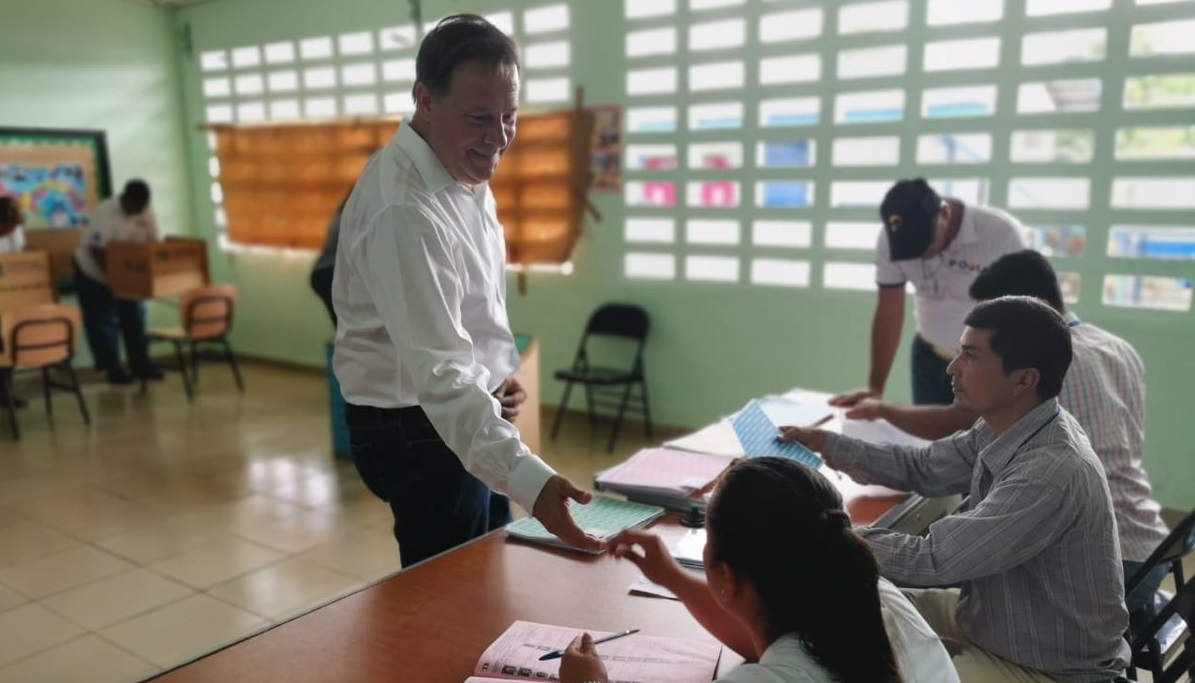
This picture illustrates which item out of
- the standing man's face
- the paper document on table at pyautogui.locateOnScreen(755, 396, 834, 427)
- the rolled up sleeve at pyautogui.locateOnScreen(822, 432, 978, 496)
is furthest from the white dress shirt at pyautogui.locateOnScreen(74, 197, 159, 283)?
the rolled up sleeve at pyautogui.locateOnScreen(822, 432, 978, 496)

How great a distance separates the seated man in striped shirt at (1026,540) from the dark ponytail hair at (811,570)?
51cm

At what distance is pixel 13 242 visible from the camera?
21.0 ft

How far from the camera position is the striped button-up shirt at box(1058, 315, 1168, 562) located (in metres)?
1.92

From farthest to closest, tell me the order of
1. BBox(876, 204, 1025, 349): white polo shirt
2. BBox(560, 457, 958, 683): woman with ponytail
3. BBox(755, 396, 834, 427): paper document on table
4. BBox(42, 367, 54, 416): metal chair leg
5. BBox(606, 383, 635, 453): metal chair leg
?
1. BBox(42, 367, 54, 416): metal chair leg
2. BBox(606, 383, 635, 453): metal chair leg
3. BBox(876, 204, 1025, 349): white polo shirt
4. BBox(755, 396, 834, 427): paper document on table
5. BBox(560, 457, 958, 683): woman with ponytail

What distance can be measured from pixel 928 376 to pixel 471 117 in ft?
7.38

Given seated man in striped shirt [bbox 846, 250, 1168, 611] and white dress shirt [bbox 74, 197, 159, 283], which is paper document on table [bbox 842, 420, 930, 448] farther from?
white dress shirt [bbox 74, 197, 159, 283]

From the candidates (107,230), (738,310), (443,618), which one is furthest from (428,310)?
(107,230)

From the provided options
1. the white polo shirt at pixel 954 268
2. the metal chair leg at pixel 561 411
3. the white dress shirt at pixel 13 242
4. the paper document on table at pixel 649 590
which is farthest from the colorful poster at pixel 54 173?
the paper document on table at pixel 649 590

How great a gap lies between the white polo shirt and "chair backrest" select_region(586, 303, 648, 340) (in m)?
2.24

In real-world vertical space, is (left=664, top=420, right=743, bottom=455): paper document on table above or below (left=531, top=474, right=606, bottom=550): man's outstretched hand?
below

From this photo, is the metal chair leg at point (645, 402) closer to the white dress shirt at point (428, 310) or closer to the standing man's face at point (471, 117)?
the white dress shirt at point (428, 310)

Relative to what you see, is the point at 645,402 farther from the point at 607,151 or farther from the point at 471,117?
the point at 471,117

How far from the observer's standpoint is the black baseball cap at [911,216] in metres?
2.71

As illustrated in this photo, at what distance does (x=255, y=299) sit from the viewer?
25.6ft
